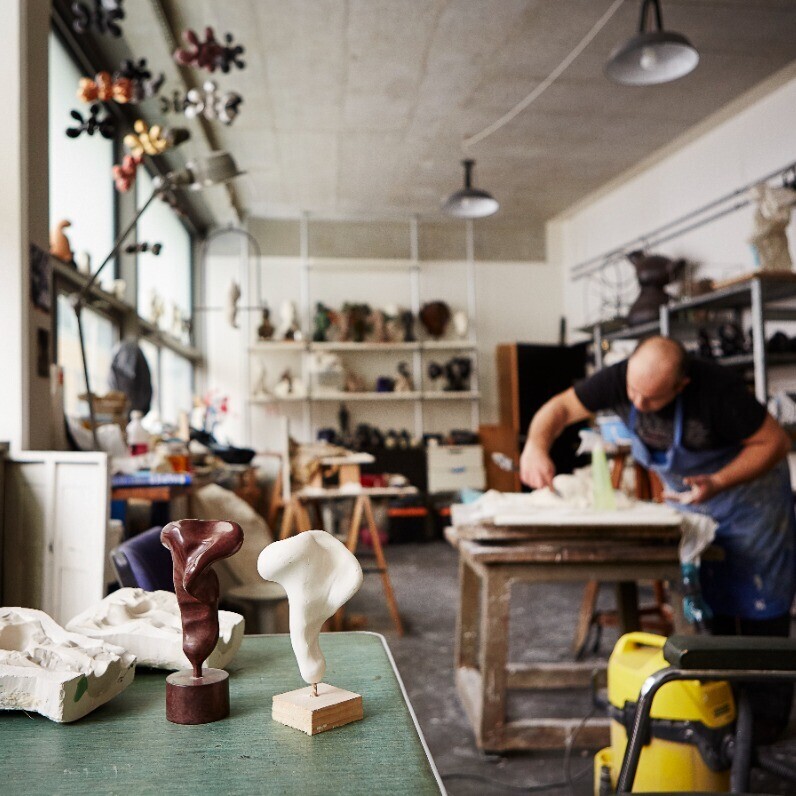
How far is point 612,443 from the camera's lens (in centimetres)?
499

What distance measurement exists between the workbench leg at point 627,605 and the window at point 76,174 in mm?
3199

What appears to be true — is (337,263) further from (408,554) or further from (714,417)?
(714,417)

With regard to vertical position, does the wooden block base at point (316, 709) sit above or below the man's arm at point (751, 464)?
below

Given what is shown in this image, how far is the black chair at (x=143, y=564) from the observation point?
1.53m

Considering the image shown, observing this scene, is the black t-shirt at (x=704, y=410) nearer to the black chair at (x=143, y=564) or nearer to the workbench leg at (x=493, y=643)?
the workbench leg at (x=493, y=643)

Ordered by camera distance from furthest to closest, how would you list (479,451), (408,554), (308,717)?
(479,451), (408,554), (308,717)

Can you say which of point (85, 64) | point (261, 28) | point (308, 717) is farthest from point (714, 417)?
point (85, 64)

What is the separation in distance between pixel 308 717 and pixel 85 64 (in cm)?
465

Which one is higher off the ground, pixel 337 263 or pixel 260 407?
pixel 337 263

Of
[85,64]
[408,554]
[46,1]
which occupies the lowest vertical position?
[408,554]

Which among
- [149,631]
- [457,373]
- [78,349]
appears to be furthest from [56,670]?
[457,373]

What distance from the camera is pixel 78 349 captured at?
4336mm

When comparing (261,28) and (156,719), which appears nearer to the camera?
(156,719)

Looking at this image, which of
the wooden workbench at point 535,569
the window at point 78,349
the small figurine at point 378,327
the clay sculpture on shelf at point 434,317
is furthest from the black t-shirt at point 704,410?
the clay sculpture on shelf at point 434,317
